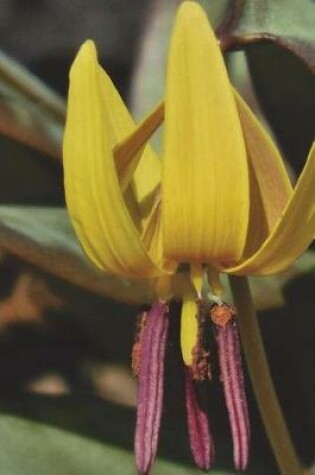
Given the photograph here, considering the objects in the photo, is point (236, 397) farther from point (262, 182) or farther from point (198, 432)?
point (262, 182)

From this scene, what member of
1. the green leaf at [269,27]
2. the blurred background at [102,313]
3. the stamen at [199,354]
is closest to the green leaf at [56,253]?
the blurred background at [102,313]

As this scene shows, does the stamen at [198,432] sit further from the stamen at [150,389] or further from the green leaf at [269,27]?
the green leaf at [269,27]

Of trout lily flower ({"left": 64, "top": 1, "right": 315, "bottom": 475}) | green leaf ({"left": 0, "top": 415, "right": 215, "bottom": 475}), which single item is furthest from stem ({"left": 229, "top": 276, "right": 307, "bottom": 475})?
green leaf ({"left": 0, "top": 415, "right": 215, "bottom": 475})

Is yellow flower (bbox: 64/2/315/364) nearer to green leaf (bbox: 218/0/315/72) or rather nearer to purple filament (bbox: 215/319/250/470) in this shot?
purple filament (bbox: 215/319/250/470)

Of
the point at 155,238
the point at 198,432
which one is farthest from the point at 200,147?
the point at 198,432

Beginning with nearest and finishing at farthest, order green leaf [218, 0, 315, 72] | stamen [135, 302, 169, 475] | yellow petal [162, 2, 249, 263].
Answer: yellow petal [162, 2, 249, 263] < stamen [135, 302, 169, 475] < green leaf [218, 0, 315, 72]

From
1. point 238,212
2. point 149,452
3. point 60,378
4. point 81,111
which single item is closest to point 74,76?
point 81,111
